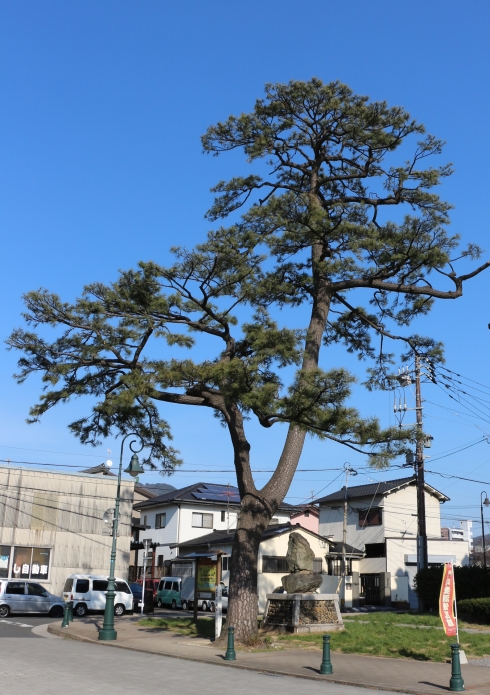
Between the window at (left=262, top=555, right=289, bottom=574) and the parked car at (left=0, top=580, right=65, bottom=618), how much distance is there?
10678mm

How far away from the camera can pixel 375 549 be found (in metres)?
45.6

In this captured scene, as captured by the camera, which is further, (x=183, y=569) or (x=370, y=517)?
(x=370, y=517)

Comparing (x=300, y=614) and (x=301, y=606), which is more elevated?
(x=301, y=606)

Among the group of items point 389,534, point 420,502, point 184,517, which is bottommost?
point 389,534

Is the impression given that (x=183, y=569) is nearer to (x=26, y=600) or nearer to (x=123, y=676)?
(x=26, y=600)

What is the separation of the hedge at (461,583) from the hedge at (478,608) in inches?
91.3

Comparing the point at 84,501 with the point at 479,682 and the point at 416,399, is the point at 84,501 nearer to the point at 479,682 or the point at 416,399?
the point at 416,399

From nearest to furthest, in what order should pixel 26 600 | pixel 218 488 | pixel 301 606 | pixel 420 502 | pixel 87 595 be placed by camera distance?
1. pixel 301 606
2. pixel 26 600
3. pixel 87 595
4. pixel 420 502
5. pixel 218 488

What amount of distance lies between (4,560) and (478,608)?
21.5 m

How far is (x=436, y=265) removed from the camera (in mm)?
15688

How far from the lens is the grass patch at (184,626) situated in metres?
19.6

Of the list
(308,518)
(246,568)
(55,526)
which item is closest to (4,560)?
(55,526)

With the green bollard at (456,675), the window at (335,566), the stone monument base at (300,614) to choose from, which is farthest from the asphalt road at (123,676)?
the window at (335,566)

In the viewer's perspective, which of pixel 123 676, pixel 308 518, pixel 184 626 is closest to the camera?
pixel 123 676
